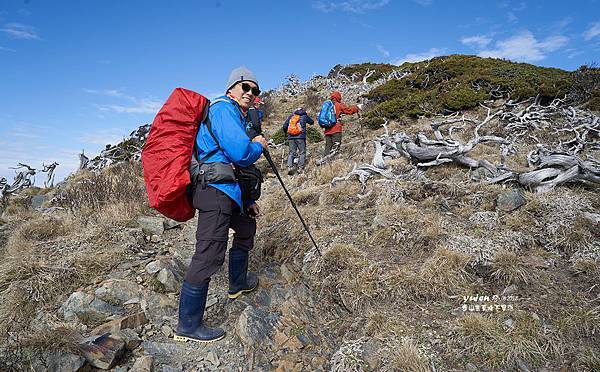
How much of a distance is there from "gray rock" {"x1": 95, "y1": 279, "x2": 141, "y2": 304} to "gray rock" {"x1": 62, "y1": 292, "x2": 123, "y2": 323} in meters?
0.07

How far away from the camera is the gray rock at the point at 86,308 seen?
314 cm

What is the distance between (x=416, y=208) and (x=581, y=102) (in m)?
10.2

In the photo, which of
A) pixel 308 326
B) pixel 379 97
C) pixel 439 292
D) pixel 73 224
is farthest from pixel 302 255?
pixel 379 97

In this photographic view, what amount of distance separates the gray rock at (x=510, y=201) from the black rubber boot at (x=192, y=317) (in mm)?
3885

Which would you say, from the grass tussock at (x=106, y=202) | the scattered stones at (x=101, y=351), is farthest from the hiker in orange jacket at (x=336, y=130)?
the scattered stones at (x=101, y=351)

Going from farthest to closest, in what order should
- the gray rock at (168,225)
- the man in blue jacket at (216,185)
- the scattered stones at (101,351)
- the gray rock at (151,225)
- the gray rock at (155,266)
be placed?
the gray rock at (168,225) < the gray rock at (151,225) < the gray rock at (155,266) < the man in blue jacket at (216,185) < the scattered stones at (101,351)

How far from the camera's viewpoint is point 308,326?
326cm

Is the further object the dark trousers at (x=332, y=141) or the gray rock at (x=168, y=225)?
the dark trousers at (x=332, y=141)

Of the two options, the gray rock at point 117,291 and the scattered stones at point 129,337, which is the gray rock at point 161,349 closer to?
the scattered stones at point 129,337

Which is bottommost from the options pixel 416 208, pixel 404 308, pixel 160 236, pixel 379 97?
pixel 404 308

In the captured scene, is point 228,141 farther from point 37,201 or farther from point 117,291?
point 37,201

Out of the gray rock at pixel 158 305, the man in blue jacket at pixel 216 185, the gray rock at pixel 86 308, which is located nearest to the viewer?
the man in blue jacket at pixel 216 185

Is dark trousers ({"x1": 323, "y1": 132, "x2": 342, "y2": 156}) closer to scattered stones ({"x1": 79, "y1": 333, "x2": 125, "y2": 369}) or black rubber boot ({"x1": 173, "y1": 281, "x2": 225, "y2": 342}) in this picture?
black rubber boot ({"x1": 173, "y1": 281, "x2": 225, "y2": 342})

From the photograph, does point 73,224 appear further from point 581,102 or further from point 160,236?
point 581,102
